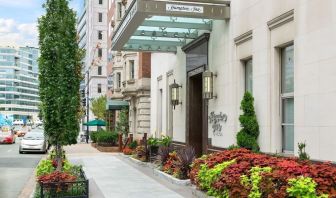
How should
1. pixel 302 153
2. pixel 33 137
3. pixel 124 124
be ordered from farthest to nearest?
pixel 124 124 → pixel 33 137 → pixel 302 153

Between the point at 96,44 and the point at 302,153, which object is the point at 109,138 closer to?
the point at 302,153

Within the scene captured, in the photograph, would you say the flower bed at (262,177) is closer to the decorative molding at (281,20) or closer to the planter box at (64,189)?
the planter box at (64,189)

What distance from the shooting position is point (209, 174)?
1119 centimetres

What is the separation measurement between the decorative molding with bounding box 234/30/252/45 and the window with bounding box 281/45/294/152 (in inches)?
70.0

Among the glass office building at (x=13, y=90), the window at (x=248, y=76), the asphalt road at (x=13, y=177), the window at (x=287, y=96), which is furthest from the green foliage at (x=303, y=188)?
the glass office building at (x=13, y=90)

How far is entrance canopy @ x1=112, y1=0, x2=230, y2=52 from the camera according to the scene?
15.0 meters

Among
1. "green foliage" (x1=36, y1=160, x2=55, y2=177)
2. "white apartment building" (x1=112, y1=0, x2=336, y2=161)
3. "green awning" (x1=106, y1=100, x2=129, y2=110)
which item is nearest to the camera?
"white apartment building" (x1=112, y1=0, x2=336, y2=161)

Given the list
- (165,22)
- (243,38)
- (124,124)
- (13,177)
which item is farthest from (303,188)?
(124,124)

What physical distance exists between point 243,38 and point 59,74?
5.53 m

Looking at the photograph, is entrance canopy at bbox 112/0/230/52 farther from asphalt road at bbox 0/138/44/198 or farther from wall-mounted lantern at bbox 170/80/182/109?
asphalt road at bbox 0/138/44/198

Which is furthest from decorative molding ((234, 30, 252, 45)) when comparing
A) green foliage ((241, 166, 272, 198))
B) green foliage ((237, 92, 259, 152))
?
green foliage ((241, 166, 272, 198))

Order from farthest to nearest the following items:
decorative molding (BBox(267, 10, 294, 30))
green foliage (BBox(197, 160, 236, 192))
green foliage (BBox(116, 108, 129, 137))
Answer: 1. green foliage (BBox(116, 108, 129, 137))
2. decorative molding (BBox(267, 10, 294, 30))
3. green foliage (BBox(197, 160, 236, 192))

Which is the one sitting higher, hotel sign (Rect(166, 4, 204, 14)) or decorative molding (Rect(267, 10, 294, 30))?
hotel sign (Rect(166, 4, 204, 14))

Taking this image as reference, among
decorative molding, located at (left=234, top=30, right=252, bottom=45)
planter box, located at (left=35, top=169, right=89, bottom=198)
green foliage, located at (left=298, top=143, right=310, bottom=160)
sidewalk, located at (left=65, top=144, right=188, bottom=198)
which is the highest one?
decorative molding, located at (left=234, top=30, right=252, bottom=45)
